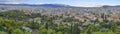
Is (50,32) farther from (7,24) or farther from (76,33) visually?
(7,24)

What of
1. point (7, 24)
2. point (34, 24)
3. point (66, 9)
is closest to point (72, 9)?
point (66, 9)

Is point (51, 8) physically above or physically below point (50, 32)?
below

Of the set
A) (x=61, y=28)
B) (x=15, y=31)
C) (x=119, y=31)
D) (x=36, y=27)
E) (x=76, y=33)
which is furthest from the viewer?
(x=36, y=27)

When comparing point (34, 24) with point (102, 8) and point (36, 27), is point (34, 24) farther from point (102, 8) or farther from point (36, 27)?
point (102, 8)

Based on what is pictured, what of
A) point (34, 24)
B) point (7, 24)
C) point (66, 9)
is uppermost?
point (7, 24)

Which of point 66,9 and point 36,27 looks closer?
point 36,27

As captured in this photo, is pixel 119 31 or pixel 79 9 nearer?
pixel 119 31

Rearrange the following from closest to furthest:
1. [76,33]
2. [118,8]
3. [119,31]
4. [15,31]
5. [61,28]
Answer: [15,31]
[119,31]
[76,33]
[61,28]
[118,8]

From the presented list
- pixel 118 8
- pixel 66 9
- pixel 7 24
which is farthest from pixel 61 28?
pixel 66 9

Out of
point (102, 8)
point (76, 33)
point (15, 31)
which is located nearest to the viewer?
point (15, 31)
